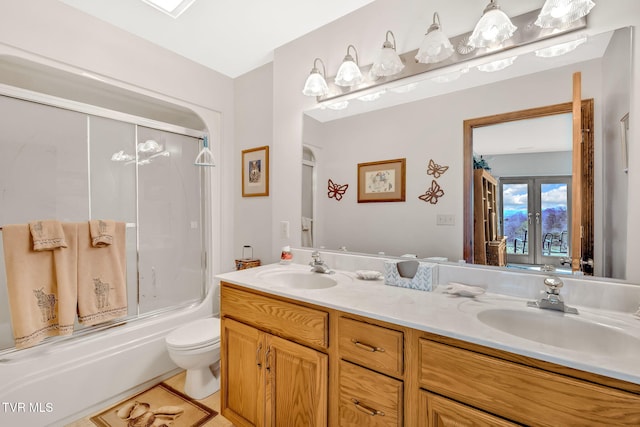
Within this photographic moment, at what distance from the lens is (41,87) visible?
2.01 m

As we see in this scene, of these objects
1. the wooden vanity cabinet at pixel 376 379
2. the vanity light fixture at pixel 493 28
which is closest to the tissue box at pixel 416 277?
the wooden vanity cabinet at pixel 376 379

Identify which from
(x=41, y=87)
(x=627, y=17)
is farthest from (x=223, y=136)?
(x=627, y=17)

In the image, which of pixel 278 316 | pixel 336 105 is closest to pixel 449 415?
pixel 278 316

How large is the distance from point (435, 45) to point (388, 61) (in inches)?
9.7

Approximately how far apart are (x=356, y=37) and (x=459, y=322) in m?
1.67

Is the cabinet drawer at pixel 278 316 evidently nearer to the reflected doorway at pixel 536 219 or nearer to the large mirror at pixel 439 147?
the large mirror at pixel 439 147

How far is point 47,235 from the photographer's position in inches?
60.9

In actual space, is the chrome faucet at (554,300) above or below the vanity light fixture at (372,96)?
below

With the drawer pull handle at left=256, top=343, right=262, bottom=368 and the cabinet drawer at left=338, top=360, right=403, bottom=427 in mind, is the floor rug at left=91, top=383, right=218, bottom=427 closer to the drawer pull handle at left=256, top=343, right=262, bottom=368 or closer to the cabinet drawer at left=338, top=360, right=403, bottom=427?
the drawer pull handle at left=256, top=343, right=262, bottom=368

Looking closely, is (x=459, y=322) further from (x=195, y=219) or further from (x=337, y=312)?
(x=195, y=219)

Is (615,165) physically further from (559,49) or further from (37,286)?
(37,286)

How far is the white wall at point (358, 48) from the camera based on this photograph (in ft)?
3.45

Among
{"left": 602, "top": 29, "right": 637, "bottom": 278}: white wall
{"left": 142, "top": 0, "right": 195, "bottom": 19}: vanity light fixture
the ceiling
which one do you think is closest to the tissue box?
{"left": 602, "top": 29, "right": 637, "bottom": 278}: white wall

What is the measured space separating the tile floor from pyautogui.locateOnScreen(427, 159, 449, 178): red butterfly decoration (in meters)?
1.83
